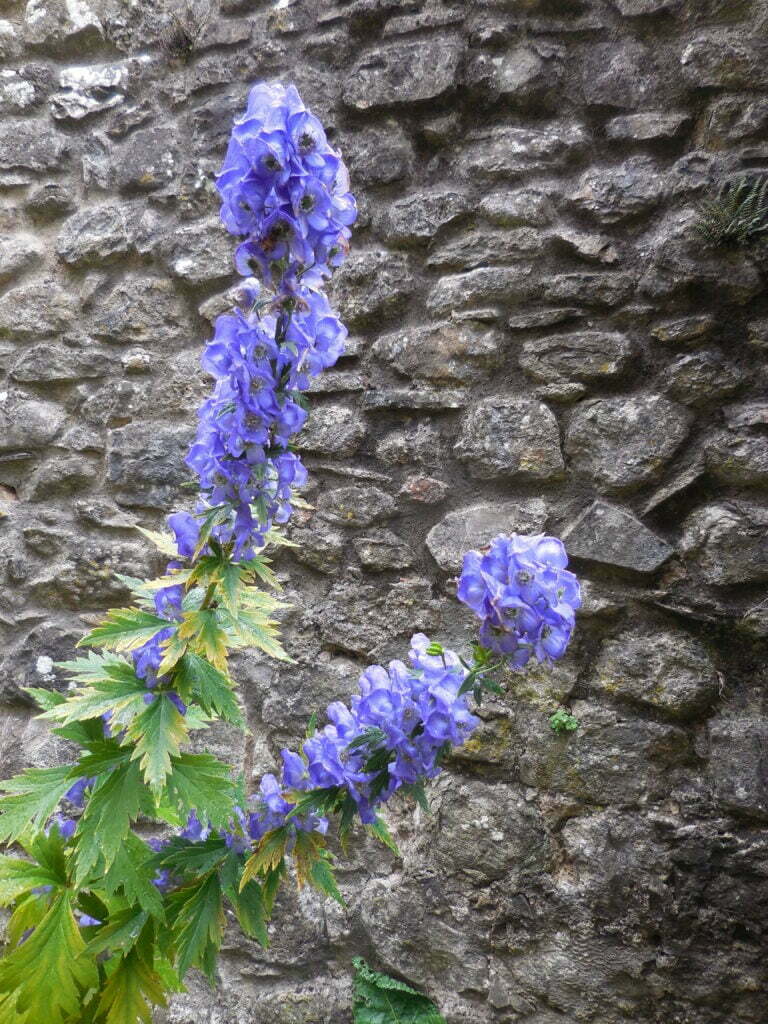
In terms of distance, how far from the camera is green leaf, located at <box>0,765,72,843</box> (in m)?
1.12

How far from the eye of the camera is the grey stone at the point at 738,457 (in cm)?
160

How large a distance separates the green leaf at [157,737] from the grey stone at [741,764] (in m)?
1.15

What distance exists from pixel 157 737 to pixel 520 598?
21.6 inches

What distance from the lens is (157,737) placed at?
41.0 inches

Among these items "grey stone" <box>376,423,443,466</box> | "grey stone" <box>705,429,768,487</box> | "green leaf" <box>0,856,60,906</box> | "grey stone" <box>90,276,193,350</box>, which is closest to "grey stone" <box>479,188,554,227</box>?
"grey stone" <box>376,423,443,466</box>

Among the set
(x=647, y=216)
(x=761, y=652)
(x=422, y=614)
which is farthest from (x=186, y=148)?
(x=761, y=652)

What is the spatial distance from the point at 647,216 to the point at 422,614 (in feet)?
3.69

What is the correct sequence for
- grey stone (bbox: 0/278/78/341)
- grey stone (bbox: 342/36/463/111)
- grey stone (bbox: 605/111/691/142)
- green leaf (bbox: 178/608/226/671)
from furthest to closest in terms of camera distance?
grey stone (bbox: 0/278/78/341) < grey stone (bbox: 342/36/463/111) < grey stone (bbox: 605/111/691/142) < green leaf (bbox: 178/608/226/671)

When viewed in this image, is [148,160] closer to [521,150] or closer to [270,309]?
[521,150]

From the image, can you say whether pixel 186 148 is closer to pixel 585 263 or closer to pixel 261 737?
pixel 585 263

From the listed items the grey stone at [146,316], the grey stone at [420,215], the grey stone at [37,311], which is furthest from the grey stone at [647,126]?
the grey stone at [37,311]

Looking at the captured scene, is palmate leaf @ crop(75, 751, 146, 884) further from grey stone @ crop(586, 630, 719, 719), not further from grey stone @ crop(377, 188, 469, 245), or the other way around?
grey stone @ crop(377, 188, 469, 245)

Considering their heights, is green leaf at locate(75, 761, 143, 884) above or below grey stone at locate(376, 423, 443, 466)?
below

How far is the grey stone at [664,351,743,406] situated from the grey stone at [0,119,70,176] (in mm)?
2101
